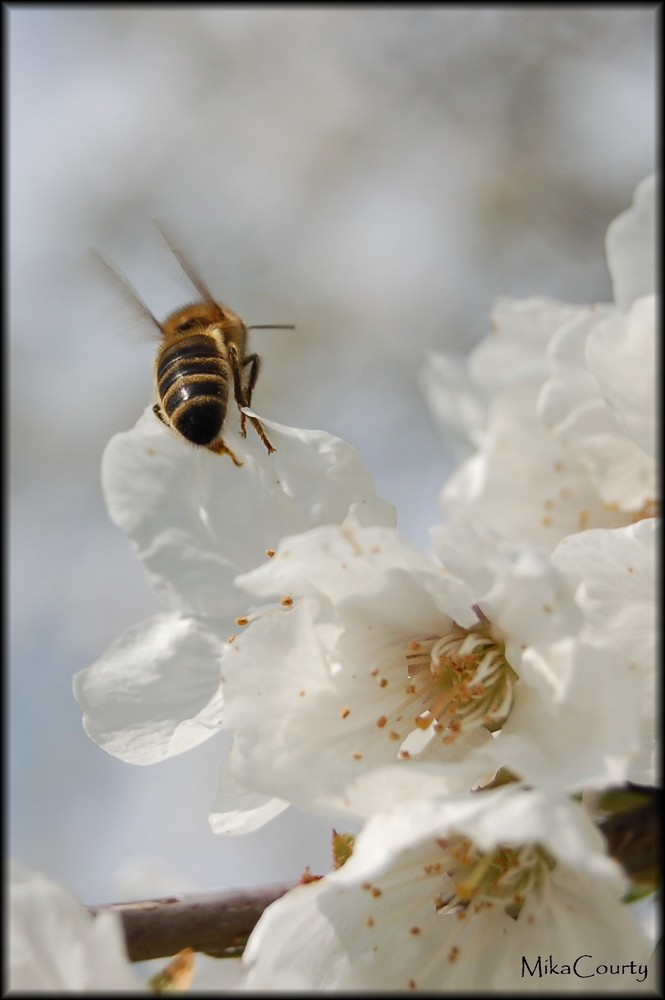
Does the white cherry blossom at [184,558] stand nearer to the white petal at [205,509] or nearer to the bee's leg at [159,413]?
the white petal at [205,509]

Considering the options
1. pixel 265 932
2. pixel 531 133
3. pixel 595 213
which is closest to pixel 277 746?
pixel 265 932

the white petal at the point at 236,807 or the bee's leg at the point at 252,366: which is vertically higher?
the bee's leg at the point at 252,366

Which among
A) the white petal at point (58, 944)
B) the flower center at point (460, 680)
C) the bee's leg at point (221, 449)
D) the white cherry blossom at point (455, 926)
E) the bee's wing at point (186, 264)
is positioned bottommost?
the white cherry blossom at point (455, 926)

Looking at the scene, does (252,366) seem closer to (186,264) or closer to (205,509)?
(186,264)

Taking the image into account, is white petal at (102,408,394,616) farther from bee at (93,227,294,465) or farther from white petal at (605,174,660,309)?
white petal at (605,174,660,309)

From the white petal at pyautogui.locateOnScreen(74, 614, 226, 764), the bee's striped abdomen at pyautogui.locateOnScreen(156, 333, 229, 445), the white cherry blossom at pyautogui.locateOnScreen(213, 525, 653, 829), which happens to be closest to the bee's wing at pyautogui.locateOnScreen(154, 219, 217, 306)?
the bee's striped abdomen at pyautogui.locateOnScreen(156, 333, 229, 445)

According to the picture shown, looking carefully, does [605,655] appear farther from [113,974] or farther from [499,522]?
[499,522]

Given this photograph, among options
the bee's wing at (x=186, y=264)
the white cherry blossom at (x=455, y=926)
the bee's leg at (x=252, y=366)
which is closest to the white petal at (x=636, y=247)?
the white cherry blossom at (x=455, y=926)

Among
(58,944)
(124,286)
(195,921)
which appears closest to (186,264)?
(124,286)
